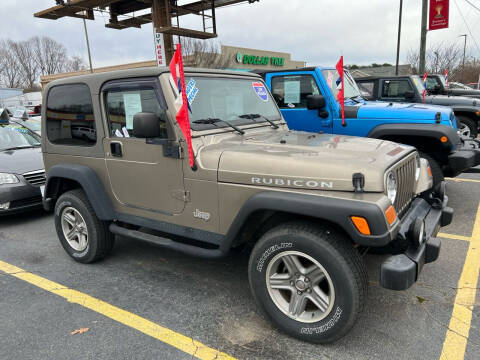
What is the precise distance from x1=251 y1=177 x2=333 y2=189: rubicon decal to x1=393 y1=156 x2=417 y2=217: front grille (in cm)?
55

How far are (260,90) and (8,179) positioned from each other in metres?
3.97

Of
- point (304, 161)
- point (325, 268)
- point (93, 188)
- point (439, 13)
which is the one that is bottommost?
point (325, 268)

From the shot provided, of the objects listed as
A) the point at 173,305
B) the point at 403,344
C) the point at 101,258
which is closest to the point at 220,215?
the point at 173,305

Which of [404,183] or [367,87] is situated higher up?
[367,87]

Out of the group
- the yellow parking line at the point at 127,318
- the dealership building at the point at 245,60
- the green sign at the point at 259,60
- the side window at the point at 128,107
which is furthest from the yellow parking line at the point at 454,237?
the green sign at the point at 259,60

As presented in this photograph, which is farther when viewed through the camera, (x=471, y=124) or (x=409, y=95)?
(x=471, y=124)

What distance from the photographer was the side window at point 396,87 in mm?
8188

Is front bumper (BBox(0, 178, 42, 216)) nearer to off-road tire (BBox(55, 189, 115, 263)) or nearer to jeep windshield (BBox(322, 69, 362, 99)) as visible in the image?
off-road tire (BBox(55, 189, 115, 263))

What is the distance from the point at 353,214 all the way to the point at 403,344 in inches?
43.9

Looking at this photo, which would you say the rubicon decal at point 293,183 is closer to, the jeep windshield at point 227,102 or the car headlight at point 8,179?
the jeep windshield at point 227,102

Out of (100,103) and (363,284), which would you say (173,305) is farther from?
(100,103)

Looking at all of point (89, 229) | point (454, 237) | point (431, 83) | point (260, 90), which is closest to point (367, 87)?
point (431, 83)

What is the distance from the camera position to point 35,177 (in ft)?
18.1

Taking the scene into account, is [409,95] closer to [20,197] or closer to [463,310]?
[463,310]
